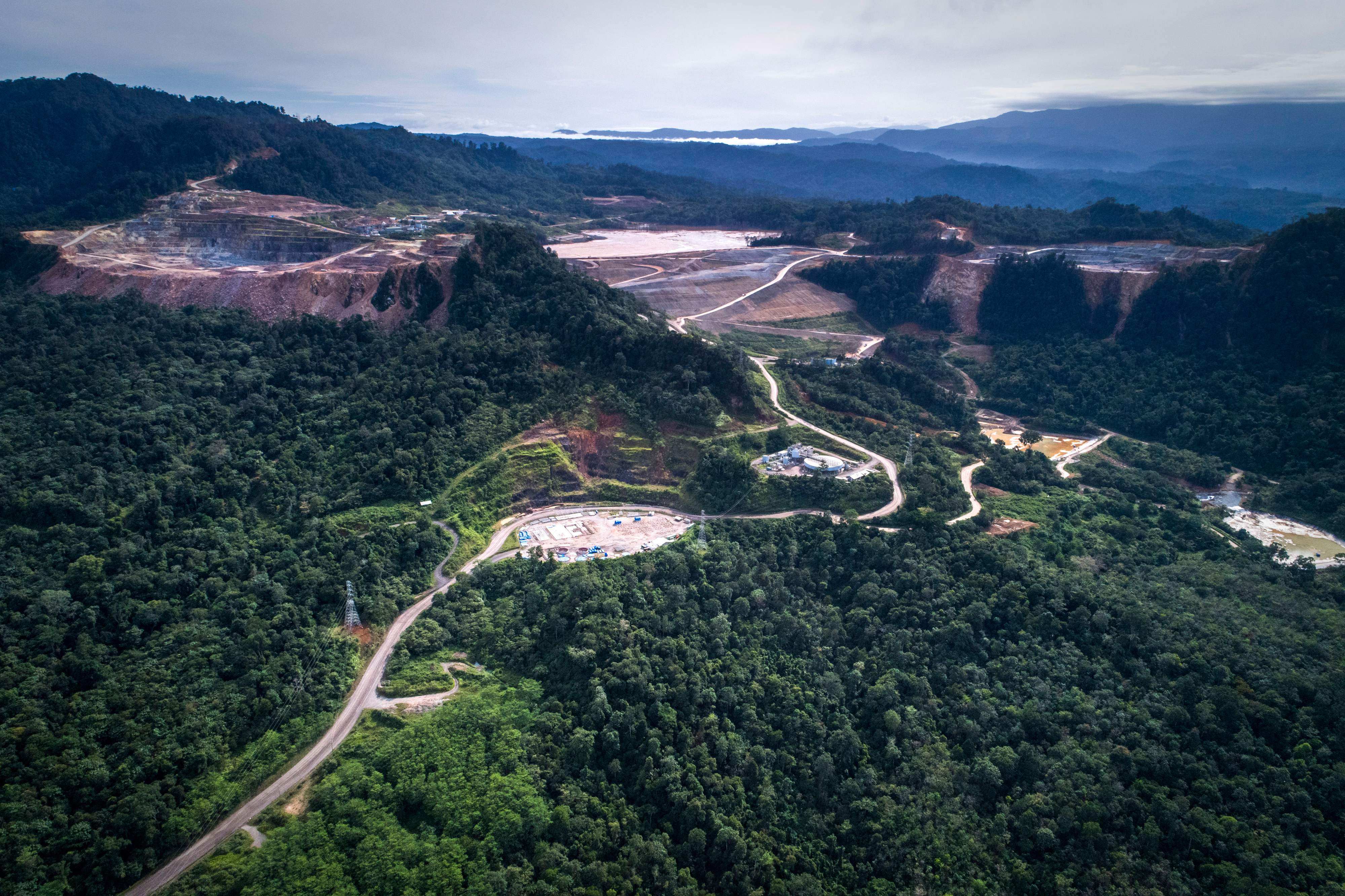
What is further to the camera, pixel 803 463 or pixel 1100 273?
pixel 1100 273

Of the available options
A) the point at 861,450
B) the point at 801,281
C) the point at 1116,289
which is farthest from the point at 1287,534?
the point at 801,281

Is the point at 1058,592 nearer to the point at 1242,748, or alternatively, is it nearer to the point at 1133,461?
the point at 1242,748

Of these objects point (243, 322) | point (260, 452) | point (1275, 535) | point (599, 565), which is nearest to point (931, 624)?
point (599, 565)

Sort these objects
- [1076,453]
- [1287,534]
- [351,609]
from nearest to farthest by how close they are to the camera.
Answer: [351,609]
[1287,534]
[1076,453]

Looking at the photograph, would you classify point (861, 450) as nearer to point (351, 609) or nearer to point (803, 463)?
point (803, 463)

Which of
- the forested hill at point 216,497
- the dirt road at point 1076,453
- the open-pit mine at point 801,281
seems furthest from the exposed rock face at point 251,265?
the dirt road at point 1076,453

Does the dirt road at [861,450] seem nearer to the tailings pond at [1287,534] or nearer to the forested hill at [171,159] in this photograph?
the tailings pond at [1287,534]

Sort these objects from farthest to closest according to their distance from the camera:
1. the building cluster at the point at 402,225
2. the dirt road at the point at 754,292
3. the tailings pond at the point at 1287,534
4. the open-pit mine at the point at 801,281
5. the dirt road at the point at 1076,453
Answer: the building cluster at the point at 402,225 < the open-pit mine at the point at 801,281 < the dirt road at the point at 754,292 < the dirt road at the point at 1076,453 < the tailings pond at the point at 1287,534
